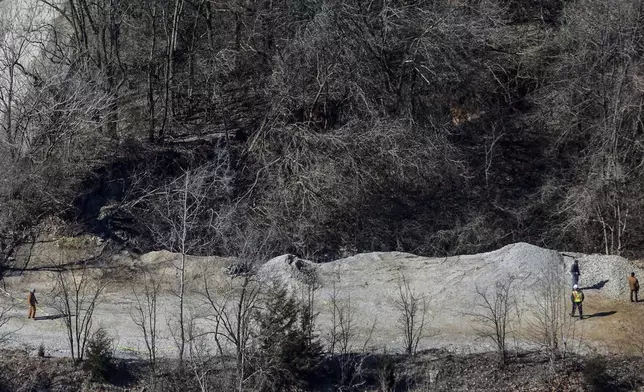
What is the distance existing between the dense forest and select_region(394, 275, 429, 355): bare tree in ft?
15.9

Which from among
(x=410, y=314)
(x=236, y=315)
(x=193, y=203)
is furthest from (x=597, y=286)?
(x=193, y=203)

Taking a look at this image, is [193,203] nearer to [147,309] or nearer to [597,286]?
[147,309]

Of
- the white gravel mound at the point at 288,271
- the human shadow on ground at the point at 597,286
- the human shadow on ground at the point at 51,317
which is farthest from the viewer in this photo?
the white gravel mound at the point at 288,271

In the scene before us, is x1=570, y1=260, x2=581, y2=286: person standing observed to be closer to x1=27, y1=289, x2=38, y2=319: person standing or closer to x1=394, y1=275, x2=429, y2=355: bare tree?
x1=394, y1=275, x2=429, y2=355: bare tree

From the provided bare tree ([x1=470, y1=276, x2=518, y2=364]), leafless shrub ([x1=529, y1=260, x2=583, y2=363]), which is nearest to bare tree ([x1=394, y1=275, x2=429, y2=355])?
Answer: bare tree ([x1=470, y1=276, x2=518, y2=364])

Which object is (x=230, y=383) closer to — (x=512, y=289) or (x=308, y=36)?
(x=512, y=289)

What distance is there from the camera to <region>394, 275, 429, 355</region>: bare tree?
24.6 metres

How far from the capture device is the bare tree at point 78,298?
24375 mm

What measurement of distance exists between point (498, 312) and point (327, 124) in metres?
12.7

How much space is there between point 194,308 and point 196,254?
422 centimetres

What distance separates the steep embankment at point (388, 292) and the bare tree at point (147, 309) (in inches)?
8.9

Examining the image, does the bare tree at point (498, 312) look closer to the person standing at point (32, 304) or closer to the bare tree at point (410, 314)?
the bare tree at point (410, 314)

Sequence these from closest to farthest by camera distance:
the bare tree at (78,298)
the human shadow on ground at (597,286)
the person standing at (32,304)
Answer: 1. the bare tree at (78,298)
2. the person standing at (32,304)
3. the human shadow on ground at (597,286)

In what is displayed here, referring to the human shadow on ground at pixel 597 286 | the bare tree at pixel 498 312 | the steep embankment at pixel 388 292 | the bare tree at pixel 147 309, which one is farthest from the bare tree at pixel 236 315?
the human shadow on ground at pixel 597 286
